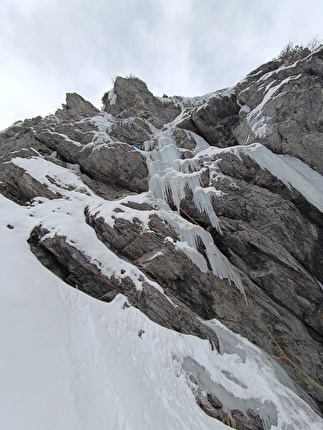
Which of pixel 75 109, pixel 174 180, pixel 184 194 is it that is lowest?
pixel 184 194

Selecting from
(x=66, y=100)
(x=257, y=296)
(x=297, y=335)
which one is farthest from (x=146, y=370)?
(x=66, y=100)

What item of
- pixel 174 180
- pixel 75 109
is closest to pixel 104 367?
pixel 174 180

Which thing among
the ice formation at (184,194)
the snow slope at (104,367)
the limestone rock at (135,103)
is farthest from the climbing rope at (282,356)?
the limestone rock at (135,103)

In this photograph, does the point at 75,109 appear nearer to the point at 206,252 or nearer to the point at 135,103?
the point at 135,103

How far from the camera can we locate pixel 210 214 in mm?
11086

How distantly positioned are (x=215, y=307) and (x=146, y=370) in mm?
3615

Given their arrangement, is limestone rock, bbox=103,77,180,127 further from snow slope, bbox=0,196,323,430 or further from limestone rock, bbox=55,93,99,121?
snow slope, bbox=0,196,323,430

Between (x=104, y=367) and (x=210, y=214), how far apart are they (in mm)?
7664

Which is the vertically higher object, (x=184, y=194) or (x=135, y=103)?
(x=135, y=103)

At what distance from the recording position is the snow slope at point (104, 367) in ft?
11.8

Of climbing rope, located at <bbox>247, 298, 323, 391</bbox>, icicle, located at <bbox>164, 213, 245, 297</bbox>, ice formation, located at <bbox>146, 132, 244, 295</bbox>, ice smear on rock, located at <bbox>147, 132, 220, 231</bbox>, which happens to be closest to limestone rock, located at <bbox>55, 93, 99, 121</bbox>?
ice formation, located at <bbox>146, 132, 244, 295</bbox>

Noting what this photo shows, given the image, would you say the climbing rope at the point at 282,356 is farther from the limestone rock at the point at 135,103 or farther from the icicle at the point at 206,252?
the limestone rock at the point at 135,103

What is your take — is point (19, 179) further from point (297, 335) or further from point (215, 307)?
point (297, 335)

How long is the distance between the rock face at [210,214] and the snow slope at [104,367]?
1.73 ft
